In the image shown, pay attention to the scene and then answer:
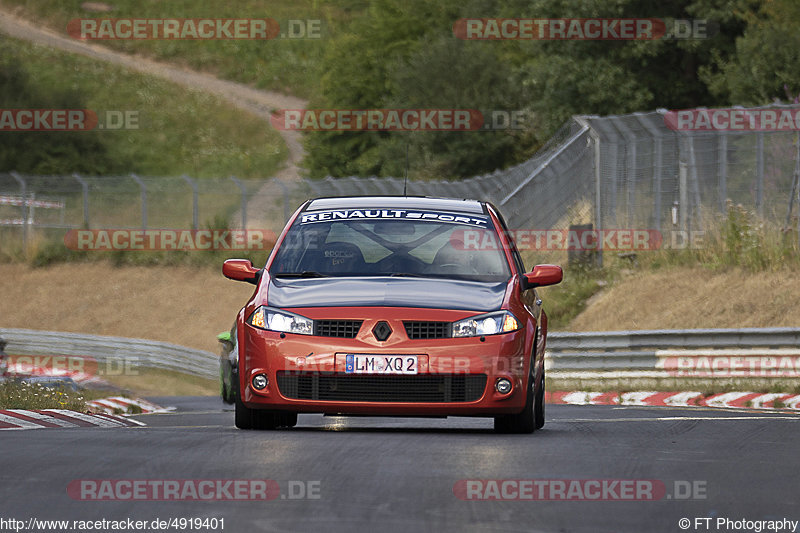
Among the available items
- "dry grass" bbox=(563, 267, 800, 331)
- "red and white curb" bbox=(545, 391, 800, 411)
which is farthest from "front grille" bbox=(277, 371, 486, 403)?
"dry grass" bbox=(563, 267, 800, 331)

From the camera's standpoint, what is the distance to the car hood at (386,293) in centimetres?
1030

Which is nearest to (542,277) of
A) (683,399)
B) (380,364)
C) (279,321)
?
(380,364)

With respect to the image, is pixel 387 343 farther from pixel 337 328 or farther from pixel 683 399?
pixel 683 399

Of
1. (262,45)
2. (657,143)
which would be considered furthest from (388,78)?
(657,143)

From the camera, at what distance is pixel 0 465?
8.30m

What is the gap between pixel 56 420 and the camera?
13.1 meters

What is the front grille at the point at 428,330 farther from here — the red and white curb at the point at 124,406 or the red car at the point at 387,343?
the red and white curb at the point at 124,406

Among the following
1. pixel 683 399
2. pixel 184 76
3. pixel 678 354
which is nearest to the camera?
pixel 683 399

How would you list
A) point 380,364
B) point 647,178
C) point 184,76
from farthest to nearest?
point 184,76 < point 647,178 < point 380,364

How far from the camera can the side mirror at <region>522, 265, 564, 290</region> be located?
1103 cm

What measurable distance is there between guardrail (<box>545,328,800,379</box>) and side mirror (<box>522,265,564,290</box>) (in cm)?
838

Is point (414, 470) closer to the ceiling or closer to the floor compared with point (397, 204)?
closer to the floor

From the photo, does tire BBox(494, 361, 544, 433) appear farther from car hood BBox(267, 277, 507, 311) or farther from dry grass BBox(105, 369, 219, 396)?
dry grass BBox(105, 369, 219, 396)

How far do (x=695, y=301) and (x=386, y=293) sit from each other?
49.8ft
